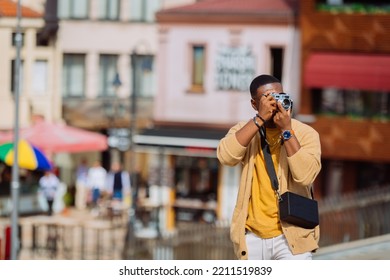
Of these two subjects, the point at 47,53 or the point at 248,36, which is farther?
the point at 248,36

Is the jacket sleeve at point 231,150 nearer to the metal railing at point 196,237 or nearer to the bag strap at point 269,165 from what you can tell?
the bag strap at point 269,165

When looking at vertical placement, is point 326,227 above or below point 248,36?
below

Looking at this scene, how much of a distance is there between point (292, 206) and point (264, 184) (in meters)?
0.16

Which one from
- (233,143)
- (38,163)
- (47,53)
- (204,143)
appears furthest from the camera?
(204,143)

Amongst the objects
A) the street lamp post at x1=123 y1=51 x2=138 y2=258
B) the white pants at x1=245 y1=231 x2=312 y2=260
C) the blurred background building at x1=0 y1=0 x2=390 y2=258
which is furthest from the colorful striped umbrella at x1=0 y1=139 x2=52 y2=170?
the white pants at x1=245 y1=231 x2=312 y2=260

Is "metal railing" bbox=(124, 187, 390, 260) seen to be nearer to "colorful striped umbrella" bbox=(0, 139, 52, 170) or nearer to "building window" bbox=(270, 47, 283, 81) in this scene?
"colorful striped umbrella" bbox=(0, 139, 52, 170)

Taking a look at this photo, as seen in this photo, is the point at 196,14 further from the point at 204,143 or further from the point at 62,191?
the point at 62,191

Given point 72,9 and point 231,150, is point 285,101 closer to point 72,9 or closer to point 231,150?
point 231,150

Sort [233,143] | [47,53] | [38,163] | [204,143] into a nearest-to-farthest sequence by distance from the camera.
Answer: [233,143] → [38,163] → [47,53] → [204,143]

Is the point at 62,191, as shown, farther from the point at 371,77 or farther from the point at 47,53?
the point at 371,77

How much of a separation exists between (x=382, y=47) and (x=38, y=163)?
719cm

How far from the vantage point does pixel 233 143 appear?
4973mm

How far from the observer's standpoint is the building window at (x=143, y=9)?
21.9m

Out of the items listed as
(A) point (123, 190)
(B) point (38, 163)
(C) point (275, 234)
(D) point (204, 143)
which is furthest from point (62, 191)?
(C) point (275, 234)
